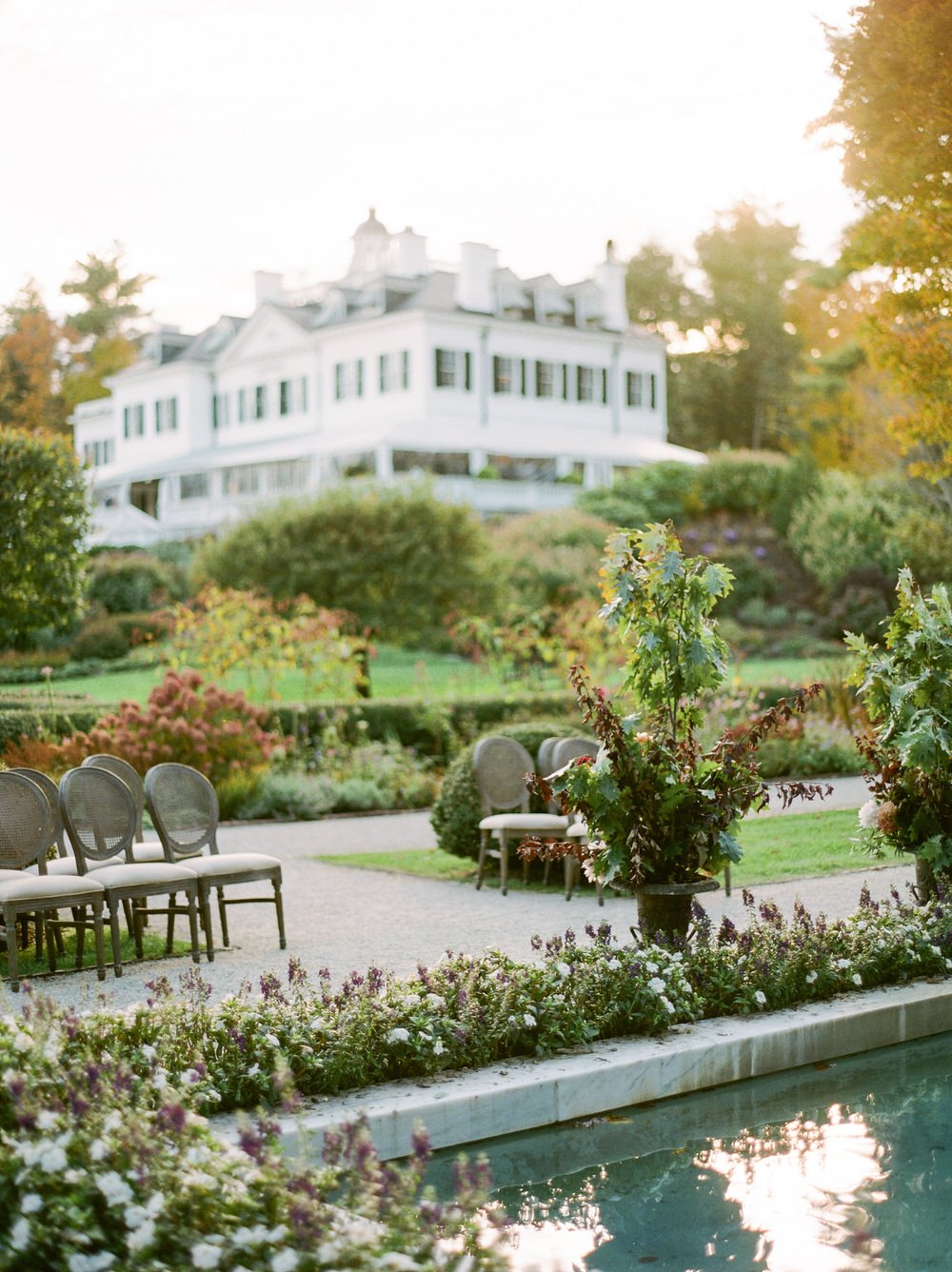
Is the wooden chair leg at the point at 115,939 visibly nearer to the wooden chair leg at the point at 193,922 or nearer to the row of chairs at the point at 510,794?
the wooden chair leg at the point at 193,922

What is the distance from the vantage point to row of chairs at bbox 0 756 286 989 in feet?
25.0

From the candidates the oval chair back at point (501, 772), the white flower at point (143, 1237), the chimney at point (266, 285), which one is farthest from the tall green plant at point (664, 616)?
the chimney at point (266, 285)

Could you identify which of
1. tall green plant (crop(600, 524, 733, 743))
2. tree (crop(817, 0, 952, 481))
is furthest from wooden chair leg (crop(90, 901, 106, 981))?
tree (crop(817, 0, 952, 481))

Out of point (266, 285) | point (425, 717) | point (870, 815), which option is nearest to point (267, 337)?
point (266, 285)

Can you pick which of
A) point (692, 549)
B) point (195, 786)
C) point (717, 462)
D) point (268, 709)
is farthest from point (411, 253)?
point (195, 786)

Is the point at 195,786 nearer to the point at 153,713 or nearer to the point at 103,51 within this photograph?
the point at 153,713

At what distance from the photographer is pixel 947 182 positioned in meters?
13.5

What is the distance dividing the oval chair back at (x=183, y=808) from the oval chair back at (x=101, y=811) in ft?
0.69

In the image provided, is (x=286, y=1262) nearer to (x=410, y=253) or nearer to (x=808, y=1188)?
(x=808, y=1188)

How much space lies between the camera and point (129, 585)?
32719 mm

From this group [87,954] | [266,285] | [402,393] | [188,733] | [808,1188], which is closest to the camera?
[808,1188]

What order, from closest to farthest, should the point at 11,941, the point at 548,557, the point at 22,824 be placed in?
the point at 11,941 → the point at 22,824 → the point at 548,557

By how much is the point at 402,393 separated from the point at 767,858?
102 feet

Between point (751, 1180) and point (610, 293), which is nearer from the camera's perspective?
point (751, 1180)
